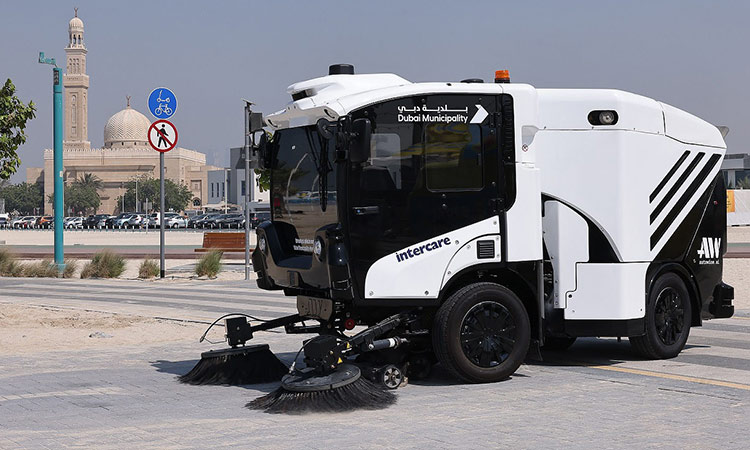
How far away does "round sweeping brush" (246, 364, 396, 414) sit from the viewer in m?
7.71

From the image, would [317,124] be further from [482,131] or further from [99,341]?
[99,341]

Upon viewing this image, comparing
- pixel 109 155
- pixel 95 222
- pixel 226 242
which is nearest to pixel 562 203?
pixel 226 242

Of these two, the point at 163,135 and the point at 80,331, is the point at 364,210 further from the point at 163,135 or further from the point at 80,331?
the point at 163,135

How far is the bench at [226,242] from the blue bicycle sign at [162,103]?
10.9 metres

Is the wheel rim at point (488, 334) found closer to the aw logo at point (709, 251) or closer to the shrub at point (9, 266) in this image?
the aw logo at point (709, 251)

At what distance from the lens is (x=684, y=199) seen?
10.2 metres

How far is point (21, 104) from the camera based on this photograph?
51.7ft

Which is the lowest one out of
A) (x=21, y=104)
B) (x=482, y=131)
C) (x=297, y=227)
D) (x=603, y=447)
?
(x=603, y=447)

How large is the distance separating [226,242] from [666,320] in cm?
2325

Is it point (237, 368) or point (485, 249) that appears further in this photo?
point (237, 368)

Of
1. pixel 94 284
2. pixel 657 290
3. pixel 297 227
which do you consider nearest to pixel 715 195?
pixel 657 290

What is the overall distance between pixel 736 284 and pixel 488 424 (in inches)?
595

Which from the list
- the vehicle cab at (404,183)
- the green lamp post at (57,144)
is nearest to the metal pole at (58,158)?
the green lamp post at (57,144)

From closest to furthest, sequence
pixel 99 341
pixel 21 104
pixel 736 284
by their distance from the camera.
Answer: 1. pixel 99 341
2. pixel 21 104
3. pixel 736 284
